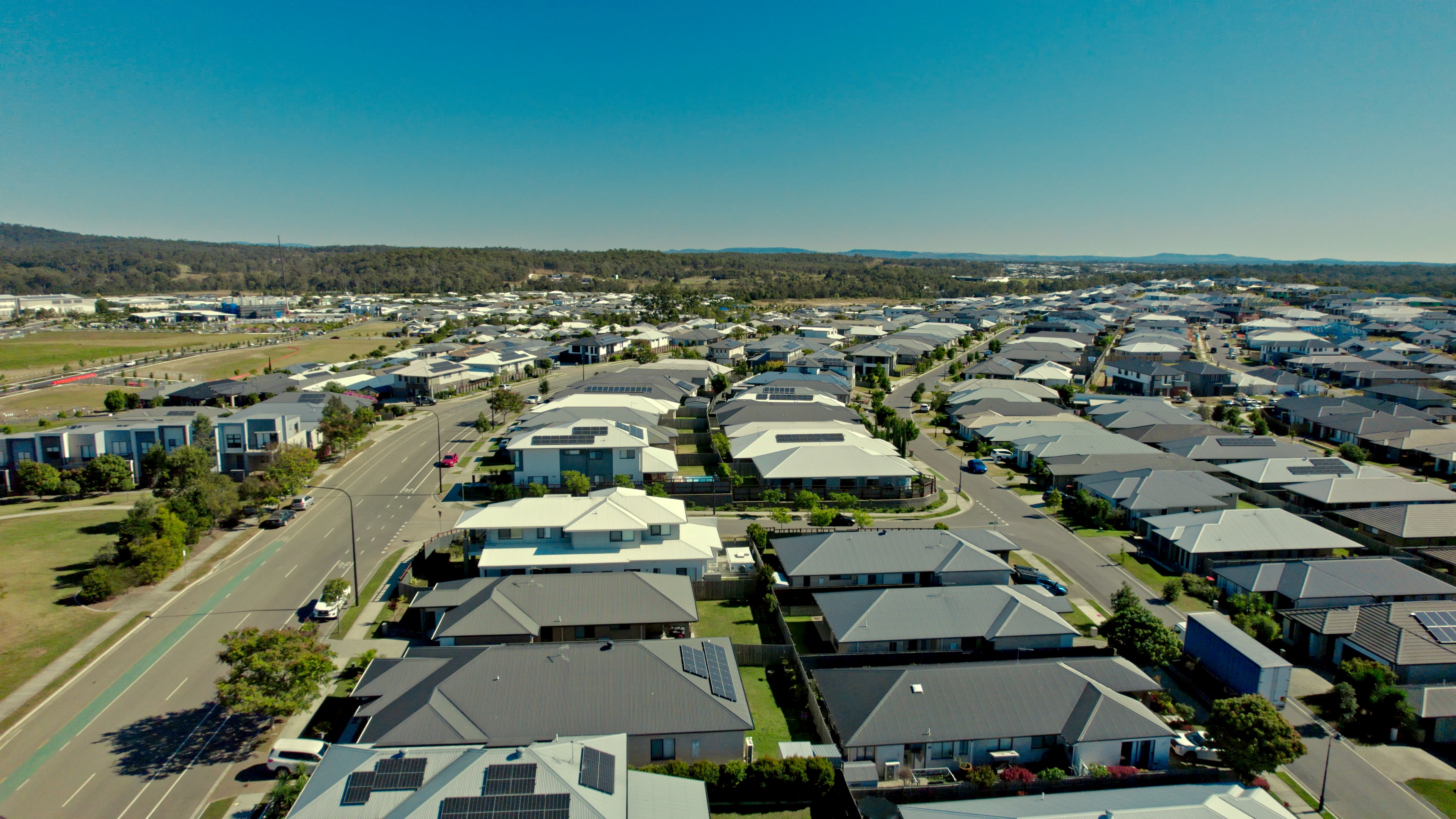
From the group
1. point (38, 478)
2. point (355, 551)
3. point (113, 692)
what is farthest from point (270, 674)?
point (38, 478)

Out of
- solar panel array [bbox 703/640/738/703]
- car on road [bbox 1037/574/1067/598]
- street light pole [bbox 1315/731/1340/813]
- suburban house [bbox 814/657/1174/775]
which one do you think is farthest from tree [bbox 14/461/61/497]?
street light pole [bbox 1315/731/1340/813]

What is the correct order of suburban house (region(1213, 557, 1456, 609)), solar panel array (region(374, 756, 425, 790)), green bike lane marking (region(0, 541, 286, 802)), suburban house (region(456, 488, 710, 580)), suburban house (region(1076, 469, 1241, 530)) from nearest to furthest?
solar panel array (region(374, 756, 425, 790)), green bike lane marking (region(0, 541, 286, 802)), suburban house (region(1213, 557, 1456, 609)), suburban house (region(456, 488, 710, 580)), suburban house (region(1076, 469, 1241, 530))

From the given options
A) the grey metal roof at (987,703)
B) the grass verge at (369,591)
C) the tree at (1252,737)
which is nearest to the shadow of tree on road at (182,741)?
the grass verge at (369,591)

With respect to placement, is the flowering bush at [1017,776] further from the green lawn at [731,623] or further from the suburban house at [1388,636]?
the suburban house at [1388,636]

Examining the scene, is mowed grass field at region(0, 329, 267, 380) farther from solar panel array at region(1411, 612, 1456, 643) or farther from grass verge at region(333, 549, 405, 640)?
solar panel array at region(1411, 612, 1456, 643)

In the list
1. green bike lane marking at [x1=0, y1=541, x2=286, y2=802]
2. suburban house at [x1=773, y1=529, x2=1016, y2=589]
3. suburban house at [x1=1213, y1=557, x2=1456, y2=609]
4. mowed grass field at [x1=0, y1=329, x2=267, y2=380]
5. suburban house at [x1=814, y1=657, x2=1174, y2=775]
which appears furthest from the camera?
mowed grass field at [x1=0, y1=329, x2=267, y2=380]

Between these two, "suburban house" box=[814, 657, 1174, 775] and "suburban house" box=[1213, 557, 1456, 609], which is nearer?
"suburban house" box=[814, 657, 1174, 775]

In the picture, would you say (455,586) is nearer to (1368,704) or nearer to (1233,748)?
(1233,748)
